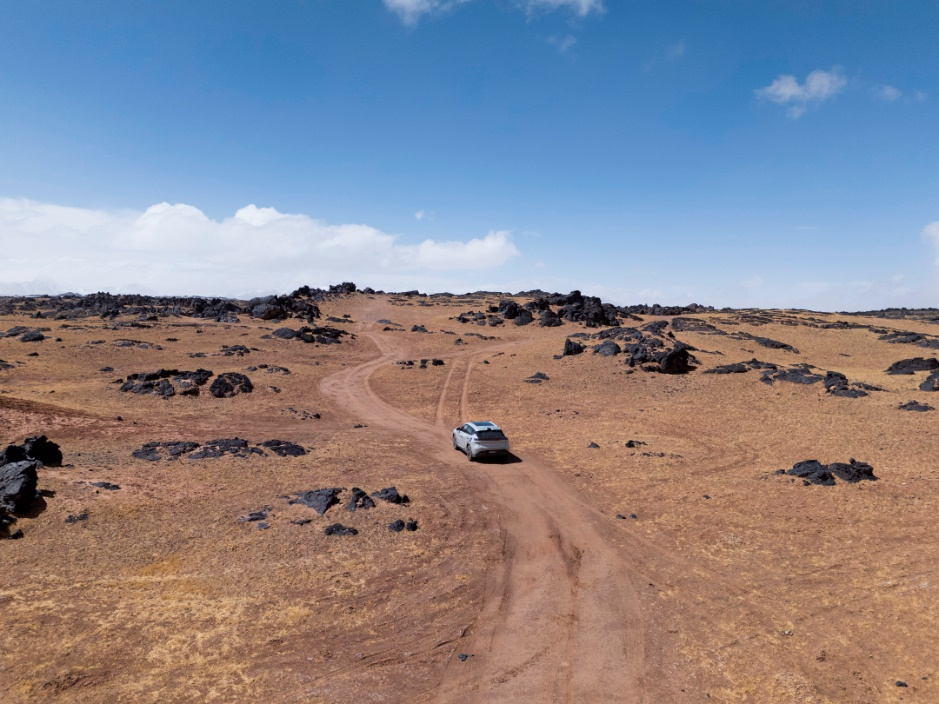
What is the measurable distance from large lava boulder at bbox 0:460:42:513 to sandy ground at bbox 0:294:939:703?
1.99 feet

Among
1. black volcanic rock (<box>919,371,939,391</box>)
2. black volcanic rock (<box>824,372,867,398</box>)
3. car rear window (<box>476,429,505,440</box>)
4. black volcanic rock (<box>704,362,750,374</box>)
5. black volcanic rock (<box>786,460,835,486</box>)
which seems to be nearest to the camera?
black volcanic rock (<box>786,460,835,486</box>)

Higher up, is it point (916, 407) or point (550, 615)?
point (916, 407)

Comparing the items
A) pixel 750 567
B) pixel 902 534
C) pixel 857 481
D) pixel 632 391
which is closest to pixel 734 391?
pixel 632 391

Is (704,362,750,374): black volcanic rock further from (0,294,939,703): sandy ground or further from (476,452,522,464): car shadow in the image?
(476,452,522,464): car shadow

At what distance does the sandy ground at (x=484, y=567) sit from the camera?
10797 mm

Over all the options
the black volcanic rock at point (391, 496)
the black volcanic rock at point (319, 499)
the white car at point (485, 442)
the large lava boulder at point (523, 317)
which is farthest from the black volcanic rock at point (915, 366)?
the black volcanic rock at point (319, 499)

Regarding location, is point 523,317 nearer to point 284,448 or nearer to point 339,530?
point 284,448

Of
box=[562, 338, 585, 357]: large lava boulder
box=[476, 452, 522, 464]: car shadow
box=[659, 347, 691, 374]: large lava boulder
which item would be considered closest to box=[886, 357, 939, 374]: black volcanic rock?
box=[659, 347, 691, 374]: large lava boulder

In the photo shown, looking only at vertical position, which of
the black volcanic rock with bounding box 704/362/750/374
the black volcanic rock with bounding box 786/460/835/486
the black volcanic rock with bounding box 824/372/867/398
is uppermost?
the black volcanic rock with bounding box 704/362/750/374

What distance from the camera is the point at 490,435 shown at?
26062 millimetres

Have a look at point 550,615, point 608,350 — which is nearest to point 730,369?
point 608,350

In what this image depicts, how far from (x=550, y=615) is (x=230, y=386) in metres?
34.6

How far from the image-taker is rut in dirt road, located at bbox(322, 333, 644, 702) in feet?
34.9

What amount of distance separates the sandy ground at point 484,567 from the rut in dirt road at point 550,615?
6 cm
